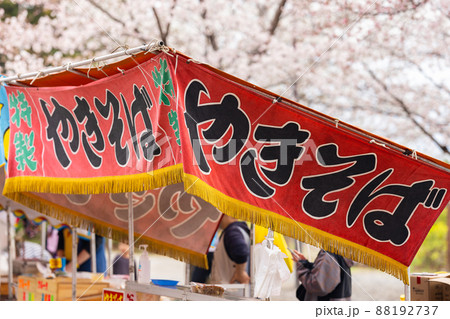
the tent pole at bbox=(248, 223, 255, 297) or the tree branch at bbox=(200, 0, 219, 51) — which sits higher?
the tree branch at bbox=(200, 0, 219, 51)

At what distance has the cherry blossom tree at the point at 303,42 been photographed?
1106 cm

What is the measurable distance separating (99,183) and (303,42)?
9.21 m

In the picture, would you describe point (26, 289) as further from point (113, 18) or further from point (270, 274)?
point (113, 18)

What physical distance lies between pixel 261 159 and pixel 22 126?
2749mm

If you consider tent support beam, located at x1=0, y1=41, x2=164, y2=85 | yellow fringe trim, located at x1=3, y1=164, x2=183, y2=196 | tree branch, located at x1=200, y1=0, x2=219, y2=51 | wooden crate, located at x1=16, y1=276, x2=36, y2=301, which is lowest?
wooden crate, located at x1=16, y1=276, x2=36, y2=301

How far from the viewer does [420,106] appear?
11.4m

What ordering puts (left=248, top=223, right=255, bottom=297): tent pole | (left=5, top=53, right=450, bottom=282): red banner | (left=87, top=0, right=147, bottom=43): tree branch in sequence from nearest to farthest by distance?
(left=5, top=53, right=450, bottom=282): red banner → (left=248, top=223, right=255, bottom=297): tent pole → (left=87, top=0, right=147, bottom=43): tree branch

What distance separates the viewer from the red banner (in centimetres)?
357

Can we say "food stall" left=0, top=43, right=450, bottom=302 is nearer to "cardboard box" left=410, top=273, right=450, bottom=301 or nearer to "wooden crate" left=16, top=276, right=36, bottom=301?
"cardboard box" left=410, top=273, right=450, bottom=301

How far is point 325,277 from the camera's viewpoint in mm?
4738

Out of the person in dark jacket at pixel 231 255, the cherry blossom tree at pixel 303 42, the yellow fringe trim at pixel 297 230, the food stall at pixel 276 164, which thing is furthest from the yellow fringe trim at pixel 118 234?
the cherry blossom tree at pixel 303 42

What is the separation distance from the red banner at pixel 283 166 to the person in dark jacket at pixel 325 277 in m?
0.99

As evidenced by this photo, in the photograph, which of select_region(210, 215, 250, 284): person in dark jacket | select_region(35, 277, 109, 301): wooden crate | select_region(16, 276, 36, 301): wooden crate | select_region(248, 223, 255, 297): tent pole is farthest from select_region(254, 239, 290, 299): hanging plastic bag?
select_region(16, 276, 36, 301): wooden crate
